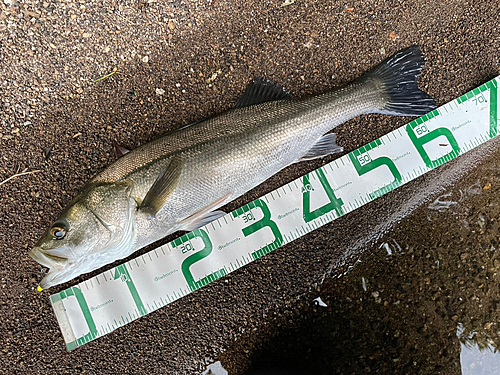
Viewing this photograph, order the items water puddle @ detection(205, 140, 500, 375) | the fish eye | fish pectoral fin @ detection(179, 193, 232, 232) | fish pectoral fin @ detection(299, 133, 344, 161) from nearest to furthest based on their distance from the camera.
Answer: the fish eye < fish pectoral fin @ detection(179, 193, 232, 232) < fish pectoral fin @ detection(299, 133, 344, 161) < water puddle @ detection(205, 140, 500, 375)

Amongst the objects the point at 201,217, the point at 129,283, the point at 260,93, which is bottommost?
the point at 129,283

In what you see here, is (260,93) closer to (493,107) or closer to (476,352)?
(493,107)

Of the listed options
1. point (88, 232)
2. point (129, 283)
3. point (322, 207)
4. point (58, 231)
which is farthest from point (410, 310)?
point (58, 231)

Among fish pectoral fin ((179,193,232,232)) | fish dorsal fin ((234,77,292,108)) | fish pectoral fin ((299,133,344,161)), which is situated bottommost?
fish pectoral fin ((179,193,232,232))

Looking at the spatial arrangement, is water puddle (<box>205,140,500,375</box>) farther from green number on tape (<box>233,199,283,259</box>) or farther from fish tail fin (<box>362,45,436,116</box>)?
fish tail fin (<box>362,45,436,116</box>)

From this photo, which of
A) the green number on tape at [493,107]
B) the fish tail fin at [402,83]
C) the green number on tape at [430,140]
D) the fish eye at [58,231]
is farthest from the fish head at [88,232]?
the green number on tape at [493,107]

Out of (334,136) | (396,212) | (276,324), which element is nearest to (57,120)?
(334,136)

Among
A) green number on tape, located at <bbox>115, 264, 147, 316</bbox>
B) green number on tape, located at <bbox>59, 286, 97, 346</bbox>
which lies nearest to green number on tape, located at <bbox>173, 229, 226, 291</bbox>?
green number on tape, located at <bbox>115, 264, 147, 316</bbox>
